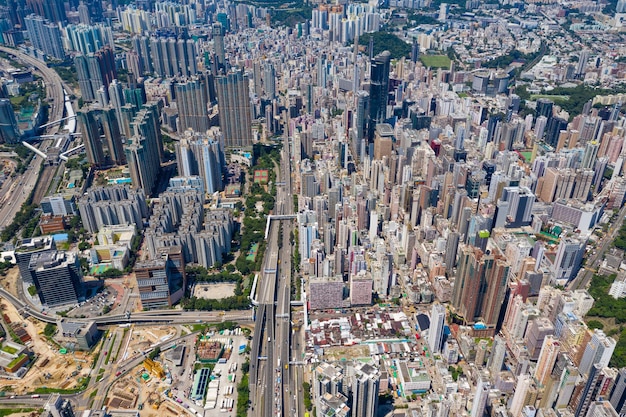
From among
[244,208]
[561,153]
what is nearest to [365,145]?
[244,208]

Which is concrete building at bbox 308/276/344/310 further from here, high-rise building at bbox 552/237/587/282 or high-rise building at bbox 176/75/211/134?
high-rise building at bbox 176/75/211/134

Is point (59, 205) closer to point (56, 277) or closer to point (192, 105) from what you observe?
point (56, 277)

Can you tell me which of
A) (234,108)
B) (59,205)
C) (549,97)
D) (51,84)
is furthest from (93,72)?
(549,97)

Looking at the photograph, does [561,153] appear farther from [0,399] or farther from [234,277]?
[0,399]

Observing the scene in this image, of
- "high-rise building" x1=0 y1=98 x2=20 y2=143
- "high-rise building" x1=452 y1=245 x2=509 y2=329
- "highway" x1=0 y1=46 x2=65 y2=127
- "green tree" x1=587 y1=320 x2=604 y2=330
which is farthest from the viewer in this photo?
"highway" x1=0 y1=46 x2=65 y2=127

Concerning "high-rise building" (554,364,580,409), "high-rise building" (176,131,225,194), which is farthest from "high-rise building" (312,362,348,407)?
"high-rise building" (176,131,225,194)

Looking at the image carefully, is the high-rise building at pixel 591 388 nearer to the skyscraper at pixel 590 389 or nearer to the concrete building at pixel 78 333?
the skyscraper at pixel 590 389

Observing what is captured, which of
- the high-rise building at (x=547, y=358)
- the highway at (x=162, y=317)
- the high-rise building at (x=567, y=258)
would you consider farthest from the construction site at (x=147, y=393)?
the high-rise building at (x=567, y=258)
